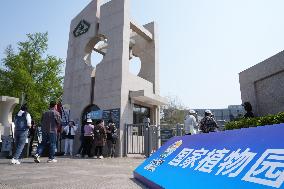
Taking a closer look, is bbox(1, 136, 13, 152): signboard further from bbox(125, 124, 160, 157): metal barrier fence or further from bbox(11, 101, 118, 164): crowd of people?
bbox(125, 124, 160, 157): metal barrier fence

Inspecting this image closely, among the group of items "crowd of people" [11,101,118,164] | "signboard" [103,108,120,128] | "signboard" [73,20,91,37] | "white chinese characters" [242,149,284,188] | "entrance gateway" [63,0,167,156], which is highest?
"signboard" [73,20,91,37]

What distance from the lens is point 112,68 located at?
16.0 m

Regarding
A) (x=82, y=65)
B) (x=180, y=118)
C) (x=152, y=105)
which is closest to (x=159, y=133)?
(x=152, y=105)

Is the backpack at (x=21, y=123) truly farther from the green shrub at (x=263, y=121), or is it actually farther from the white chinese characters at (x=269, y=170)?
the white chinese characters at (x=269, y=170)

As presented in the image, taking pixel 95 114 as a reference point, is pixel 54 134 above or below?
below

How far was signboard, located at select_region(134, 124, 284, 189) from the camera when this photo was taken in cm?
220

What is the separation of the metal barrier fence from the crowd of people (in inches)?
43.3

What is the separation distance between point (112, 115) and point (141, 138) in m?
2.23

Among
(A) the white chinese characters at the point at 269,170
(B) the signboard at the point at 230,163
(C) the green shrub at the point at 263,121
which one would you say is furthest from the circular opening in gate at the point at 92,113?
(A) the white chinese characters at the point at 269,170

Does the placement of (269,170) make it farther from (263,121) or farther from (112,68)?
(112,68)

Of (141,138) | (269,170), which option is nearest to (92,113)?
(141,138)

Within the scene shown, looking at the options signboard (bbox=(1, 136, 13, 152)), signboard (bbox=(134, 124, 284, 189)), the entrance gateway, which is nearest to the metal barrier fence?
the entrance gateway

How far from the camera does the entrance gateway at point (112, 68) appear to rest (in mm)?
15484

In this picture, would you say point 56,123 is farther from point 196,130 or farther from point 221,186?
point 221,186
